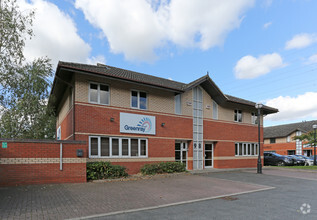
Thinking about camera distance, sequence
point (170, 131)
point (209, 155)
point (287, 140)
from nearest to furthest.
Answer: point (170, 131) < point (209, 155) < point (287, 140)

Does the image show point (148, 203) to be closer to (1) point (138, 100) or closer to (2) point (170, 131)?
(1) point (138, 100)

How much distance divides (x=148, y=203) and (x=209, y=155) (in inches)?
500

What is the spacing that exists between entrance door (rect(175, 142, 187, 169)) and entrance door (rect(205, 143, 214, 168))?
8.17 ft

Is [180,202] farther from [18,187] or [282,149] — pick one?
[282,149]

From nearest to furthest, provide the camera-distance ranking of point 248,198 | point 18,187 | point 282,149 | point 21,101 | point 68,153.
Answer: point 248,198 < point 18,187 < point 68,153 < point 21,101 < point 282,149

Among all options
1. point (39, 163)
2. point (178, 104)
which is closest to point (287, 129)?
point (178, 104)

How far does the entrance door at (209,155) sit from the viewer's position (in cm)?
1866

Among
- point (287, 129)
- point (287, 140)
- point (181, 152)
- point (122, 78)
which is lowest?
point (287, 140)

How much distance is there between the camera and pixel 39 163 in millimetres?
9750

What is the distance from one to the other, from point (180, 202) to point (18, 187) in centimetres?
647

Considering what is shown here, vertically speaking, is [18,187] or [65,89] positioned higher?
[65,89]

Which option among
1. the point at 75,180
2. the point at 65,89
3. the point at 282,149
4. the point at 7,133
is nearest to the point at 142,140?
the point at 75,180

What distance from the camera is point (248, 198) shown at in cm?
814

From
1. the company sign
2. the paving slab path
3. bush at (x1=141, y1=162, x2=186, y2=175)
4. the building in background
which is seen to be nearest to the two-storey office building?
the company sign
